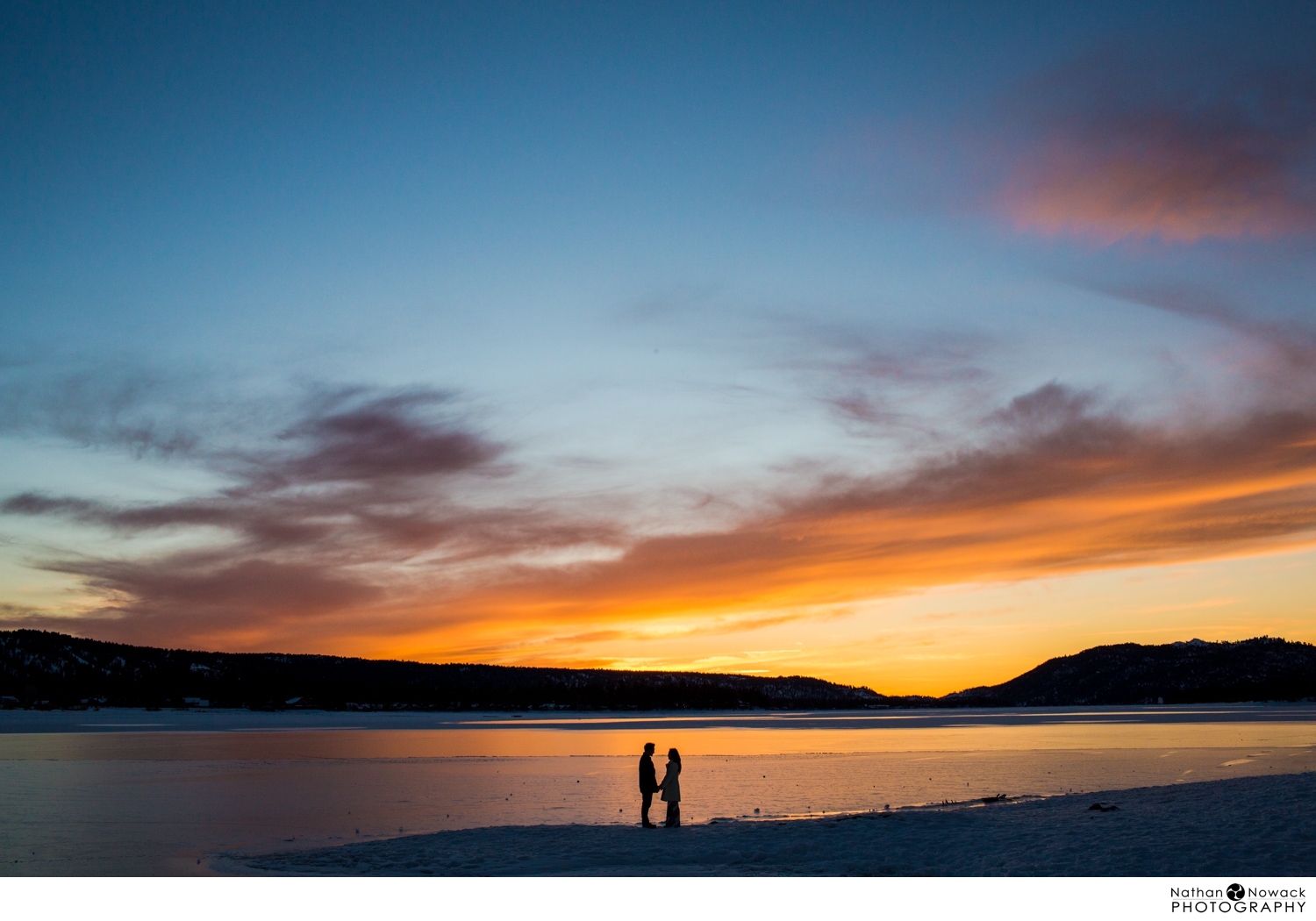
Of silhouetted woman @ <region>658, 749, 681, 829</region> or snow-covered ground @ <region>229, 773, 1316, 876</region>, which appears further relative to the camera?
silhouetted woman @ <region>658, 749, 681, 829</region>

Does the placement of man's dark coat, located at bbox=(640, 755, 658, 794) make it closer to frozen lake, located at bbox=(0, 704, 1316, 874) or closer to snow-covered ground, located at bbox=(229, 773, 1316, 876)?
snow-covered ground, located at bbox=(229, 773, 1316, 876)

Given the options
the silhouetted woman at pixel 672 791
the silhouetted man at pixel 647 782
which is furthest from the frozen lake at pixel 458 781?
the silhouetted woman at pixel 672 791

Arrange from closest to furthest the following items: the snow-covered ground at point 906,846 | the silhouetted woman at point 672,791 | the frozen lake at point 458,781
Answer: the snow-covered ground at point 906,846 < the silhouetted woman at point 672,791 < the frozen lake at point 458,781

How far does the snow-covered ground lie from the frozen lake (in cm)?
262

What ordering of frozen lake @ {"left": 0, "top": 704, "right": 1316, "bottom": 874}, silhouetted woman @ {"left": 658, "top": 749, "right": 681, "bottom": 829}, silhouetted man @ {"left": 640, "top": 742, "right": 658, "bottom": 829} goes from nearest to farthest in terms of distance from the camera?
1. silhouetted woman @ {"left": 658, "top": 749, "right": 681, "bottom": 829}
2. silhouetted man @ {"left": 640, "top": 742, "right": 658, "bottom": 829}
3. frozen lake @ {"left": 0, "top": 704, "right": 1316, "bottom": 874}

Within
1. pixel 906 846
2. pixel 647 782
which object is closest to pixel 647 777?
pixel 647 782

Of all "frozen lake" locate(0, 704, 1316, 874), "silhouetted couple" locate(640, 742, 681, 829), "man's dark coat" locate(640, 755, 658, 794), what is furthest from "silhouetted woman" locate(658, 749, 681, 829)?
"frozen lake" locate(0, 704, 1316, 874)

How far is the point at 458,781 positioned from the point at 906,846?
2090 centimetres

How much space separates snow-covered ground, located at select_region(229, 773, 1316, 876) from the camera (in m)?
15.9

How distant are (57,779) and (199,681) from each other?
17635 cm

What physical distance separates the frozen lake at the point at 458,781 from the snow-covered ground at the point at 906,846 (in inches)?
103

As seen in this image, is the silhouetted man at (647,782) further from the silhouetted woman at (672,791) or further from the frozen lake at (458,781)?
the frozen lake at (458,781)

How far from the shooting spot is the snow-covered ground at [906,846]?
626 inches
